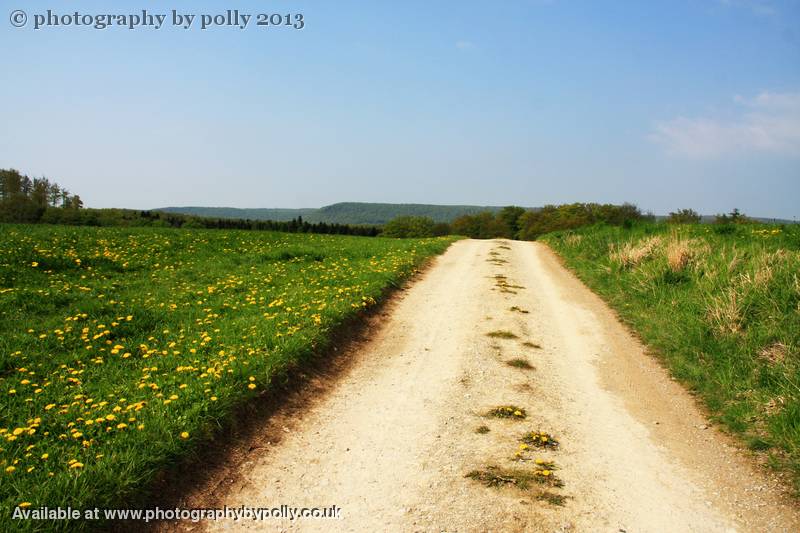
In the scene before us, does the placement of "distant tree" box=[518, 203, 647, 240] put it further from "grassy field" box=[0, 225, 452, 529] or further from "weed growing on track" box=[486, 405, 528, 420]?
"weed growing on track" box=[486, 405, 528, 420]

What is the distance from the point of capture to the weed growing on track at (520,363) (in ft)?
24.3

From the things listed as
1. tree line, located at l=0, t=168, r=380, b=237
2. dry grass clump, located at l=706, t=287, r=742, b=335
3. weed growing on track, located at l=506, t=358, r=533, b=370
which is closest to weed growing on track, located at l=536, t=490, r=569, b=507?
weed growing on track, located at l=506, t=358, r=533, b=370

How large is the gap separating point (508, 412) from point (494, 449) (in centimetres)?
92

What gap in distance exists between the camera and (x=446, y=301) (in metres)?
11.6

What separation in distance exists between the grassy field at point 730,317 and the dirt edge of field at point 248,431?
5.19 meters

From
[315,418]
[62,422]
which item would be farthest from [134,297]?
[315,418]

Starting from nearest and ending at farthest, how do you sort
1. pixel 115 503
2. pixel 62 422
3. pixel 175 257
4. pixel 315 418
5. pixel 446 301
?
pixel 115 503 → pixel 62 422 → pixel 315 418 → pixel 446 301 → pixel 175 257

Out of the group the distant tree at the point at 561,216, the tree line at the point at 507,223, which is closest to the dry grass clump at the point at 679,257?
the distant tree at the point at 561,216

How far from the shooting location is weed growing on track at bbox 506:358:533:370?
741 cm

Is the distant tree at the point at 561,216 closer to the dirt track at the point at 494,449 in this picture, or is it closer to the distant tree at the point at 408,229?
the distant tree at the point at 408,229

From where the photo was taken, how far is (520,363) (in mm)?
7547

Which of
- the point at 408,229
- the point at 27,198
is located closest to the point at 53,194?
the point at 27,198

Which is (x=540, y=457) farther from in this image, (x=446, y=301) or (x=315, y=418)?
(x=446, y=301)

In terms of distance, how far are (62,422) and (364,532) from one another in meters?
3.46
